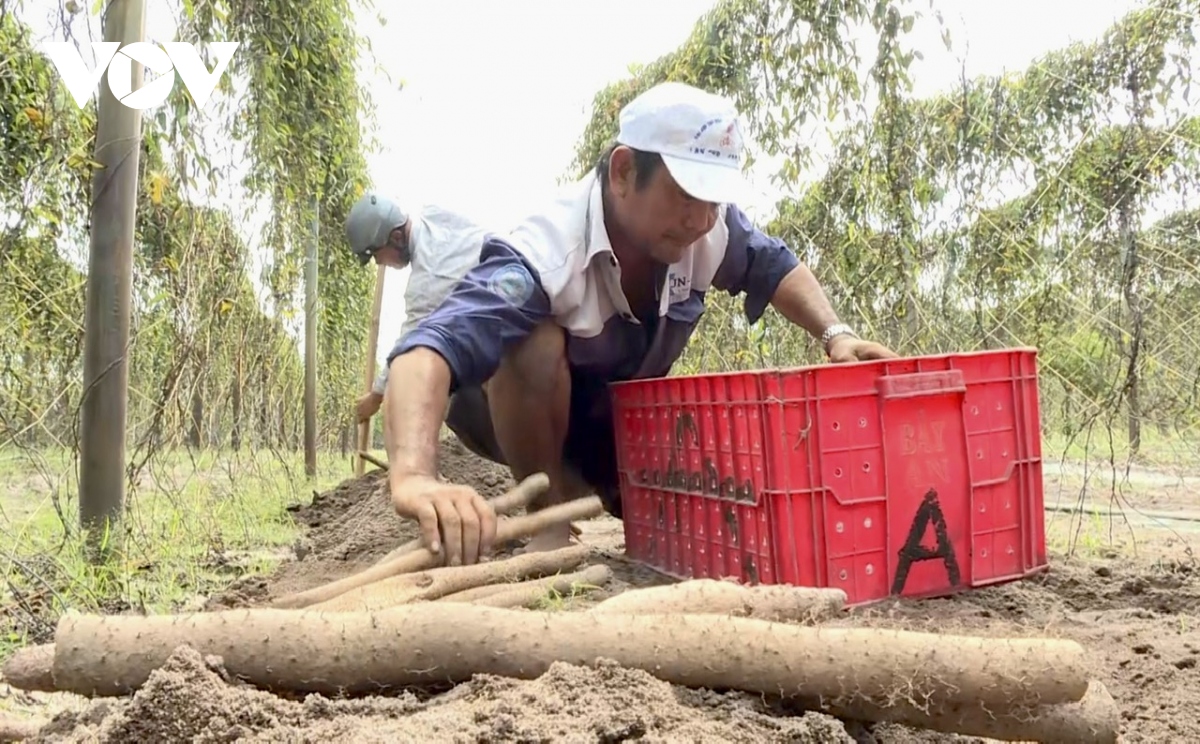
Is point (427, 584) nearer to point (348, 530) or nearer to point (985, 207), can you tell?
point (348, 530)

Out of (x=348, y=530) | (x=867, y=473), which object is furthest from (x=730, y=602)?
(x=348, y=530)

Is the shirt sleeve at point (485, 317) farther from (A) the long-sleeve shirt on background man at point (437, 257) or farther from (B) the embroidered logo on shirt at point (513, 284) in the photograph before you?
(A) the long-sleeve shirt on background man at point (437, 257)

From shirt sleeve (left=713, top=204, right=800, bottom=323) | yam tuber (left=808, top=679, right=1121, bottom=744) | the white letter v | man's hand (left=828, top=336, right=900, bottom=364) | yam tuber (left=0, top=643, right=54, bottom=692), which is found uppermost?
the white letter v

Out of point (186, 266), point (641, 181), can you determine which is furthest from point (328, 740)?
point (186, 266)

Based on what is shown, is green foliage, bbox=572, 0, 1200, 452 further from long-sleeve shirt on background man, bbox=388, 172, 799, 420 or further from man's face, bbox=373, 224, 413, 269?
man's face, bbox=373, 224, 413, 269

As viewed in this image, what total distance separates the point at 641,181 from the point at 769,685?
1.53 m

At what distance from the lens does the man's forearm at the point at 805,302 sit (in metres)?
2.90

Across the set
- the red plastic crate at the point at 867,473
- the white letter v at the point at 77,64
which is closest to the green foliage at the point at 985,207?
the red plastic crate at the point at 867,473

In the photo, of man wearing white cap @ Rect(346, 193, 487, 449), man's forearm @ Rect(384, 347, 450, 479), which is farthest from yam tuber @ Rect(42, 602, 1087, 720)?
man wearing white cap @ Rect(346, 193, 487, 449)

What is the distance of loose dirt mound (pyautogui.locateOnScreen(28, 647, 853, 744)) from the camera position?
106 centimetres

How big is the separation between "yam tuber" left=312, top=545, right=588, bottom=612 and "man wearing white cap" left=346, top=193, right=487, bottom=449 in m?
2.12

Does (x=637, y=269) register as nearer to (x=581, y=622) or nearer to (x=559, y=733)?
(x=581, y=622)

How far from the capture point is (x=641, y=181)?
2471mm

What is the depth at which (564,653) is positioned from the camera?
1243 mm
